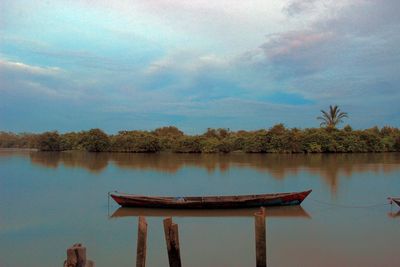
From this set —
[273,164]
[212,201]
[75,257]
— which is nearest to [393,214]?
[212,201]

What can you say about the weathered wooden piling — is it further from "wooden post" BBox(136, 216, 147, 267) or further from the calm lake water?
the calm lake water

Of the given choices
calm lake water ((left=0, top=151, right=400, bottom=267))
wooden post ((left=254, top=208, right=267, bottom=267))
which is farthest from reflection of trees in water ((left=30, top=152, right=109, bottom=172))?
wooden post ((left=254, top=208, right=267, bottom=267))

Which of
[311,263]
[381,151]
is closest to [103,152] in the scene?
[381,151]

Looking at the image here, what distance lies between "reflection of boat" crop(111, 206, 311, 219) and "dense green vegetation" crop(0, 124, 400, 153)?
33121 millimetres

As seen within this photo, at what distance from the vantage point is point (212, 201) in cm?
1253

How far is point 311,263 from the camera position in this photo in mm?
7836

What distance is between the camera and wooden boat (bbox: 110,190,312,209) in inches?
495

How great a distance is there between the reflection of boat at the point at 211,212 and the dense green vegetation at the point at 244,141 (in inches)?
1304

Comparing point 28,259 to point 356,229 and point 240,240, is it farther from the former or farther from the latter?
point 356,229

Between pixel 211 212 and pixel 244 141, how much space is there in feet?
115

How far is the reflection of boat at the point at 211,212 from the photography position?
12.4 meters

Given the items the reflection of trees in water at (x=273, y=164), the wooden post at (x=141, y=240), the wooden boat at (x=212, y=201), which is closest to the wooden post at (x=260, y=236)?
the wooden post at (x=141, y=240)

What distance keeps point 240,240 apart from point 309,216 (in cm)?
371

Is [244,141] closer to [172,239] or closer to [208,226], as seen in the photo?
[208,226]
